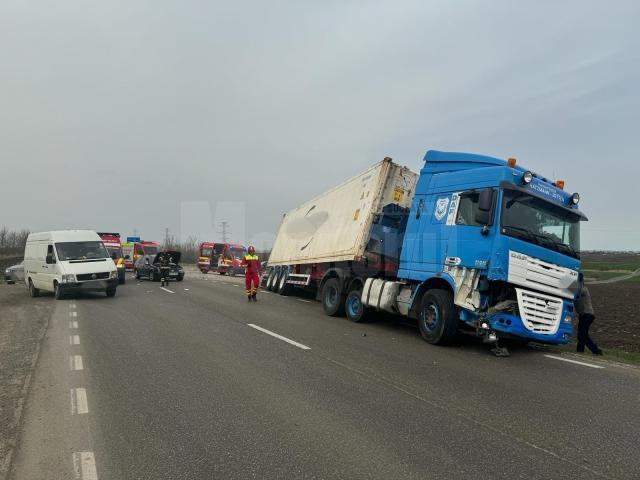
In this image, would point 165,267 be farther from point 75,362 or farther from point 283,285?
point 75,362

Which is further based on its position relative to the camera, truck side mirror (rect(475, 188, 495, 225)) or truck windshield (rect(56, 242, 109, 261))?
truck windshield (rect(56, 242, 109, 261))

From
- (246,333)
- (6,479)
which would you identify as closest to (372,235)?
(246,333)

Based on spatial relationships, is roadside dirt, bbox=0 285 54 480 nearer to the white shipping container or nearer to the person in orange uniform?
the person in orange uniform

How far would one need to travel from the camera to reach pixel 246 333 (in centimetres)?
923

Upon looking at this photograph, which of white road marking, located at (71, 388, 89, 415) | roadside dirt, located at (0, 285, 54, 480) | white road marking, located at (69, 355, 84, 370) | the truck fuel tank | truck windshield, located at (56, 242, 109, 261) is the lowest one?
roadside dirt, located at (0, 285, 54, 480)

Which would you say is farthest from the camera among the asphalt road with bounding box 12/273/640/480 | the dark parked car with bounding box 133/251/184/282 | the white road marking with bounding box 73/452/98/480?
the dark parked car with bounding box 133/251/184/282

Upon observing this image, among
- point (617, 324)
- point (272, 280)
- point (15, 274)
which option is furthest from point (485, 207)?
point (15, 274)

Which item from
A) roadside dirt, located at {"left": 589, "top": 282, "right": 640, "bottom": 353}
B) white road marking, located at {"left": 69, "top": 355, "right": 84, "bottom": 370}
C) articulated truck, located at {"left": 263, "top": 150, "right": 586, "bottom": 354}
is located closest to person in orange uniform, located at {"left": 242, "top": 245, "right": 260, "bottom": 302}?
articulated truck, located at {"left": 263, "top": 150, "right": 586, "bottom": 354}

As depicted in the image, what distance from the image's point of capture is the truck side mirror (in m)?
7.60

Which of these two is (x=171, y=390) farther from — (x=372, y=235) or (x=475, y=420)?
(x=372, y=235)

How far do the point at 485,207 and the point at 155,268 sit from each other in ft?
70.7

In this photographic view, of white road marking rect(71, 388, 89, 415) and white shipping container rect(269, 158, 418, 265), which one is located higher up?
white shipping container rect(269, 158, 418, 265)

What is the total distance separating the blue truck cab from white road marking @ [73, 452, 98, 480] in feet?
19.4

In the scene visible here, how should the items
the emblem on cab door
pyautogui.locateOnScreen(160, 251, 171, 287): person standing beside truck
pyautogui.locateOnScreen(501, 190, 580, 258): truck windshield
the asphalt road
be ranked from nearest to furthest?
1. the asphalt road
2. pyautogui.locateOnScreen(501, 190, 580, 258): truck windshield
3. the emblem on cab door
4. pyautogui.locateOnScreen(160, 251, 171, 287): person standing beside truck
